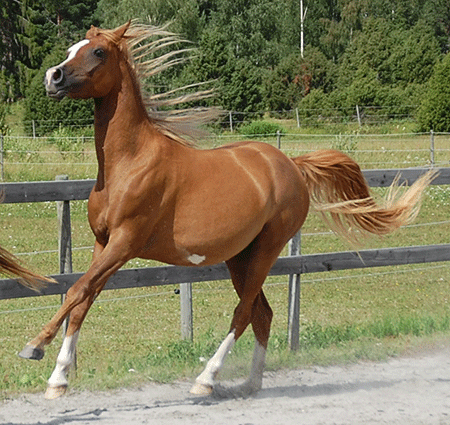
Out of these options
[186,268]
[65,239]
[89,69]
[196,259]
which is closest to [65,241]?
[65,239]

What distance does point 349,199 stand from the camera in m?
5.85

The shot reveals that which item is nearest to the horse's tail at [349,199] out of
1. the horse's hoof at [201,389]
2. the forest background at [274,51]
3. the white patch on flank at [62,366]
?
the horse's hoof at [201,389]

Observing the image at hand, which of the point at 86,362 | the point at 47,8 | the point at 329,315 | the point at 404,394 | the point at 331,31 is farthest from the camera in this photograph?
the point at 331,31

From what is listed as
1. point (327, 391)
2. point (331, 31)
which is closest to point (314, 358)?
point (327, 391)

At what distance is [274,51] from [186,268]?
1837 inches

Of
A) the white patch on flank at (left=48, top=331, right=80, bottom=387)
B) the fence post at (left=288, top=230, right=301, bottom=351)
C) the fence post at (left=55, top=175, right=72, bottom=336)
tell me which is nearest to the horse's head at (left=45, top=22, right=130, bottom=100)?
the fence post at (left=55, top=175, right=72, bottom=336)

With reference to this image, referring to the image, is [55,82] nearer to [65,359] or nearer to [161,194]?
[161,194]

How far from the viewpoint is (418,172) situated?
6441 mm

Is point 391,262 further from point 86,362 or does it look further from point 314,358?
point 86,362

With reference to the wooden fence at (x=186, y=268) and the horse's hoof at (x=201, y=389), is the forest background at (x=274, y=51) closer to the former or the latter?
the wooden fence at (x=186, y=268)

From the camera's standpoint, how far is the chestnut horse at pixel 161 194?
4.24m

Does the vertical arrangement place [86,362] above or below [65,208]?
below

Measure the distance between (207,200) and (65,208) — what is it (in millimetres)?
1269

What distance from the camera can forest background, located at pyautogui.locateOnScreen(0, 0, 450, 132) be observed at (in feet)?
113
